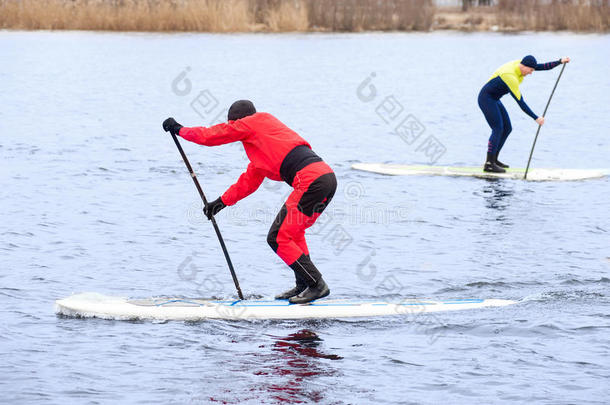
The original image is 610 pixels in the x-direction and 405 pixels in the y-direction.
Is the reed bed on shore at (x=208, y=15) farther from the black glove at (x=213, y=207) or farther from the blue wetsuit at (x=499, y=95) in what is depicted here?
the black glove at (x=213, y=207)

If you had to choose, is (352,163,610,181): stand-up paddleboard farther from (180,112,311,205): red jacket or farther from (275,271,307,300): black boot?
(180,112,311,205): red jacket

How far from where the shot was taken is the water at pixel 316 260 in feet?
25.4

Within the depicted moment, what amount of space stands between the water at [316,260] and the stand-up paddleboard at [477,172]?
0.25 metres

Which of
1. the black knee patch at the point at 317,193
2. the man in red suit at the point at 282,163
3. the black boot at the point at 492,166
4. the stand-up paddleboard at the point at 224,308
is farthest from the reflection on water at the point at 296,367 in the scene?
the black boot at the point at 492,166

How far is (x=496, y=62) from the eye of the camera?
139 feet

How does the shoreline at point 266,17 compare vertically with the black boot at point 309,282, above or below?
above

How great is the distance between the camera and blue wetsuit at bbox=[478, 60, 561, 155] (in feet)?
52.1

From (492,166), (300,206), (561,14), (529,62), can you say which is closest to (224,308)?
(300,206)

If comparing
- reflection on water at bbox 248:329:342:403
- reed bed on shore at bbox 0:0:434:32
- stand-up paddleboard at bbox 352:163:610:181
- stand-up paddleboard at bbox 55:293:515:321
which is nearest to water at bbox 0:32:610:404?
reflection on water at bbox 248:329:342:403

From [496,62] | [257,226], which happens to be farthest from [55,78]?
[257,226]

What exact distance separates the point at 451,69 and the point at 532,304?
34029 millimetres

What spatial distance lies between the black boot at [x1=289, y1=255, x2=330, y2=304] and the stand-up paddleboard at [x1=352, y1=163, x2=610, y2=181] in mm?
8675

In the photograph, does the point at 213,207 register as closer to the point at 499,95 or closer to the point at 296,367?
the point at 296,367

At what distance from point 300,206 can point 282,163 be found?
428mm
